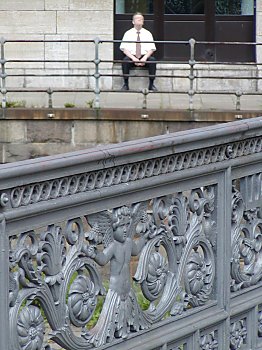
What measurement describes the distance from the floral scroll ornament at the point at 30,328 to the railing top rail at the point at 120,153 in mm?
419

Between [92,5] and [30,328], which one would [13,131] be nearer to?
[92,5]

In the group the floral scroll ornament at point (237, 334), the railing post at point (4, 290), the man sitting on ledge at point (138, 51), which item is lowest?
the floral scroll ornament at point (237, 334)

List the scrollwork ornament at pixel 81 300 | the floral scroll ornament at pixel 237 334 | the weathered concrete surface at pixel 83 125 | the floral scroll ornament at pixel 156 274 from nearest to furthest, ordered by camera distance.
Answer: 1. the scrollwork ornament at pixel 81 300
2. the floral scroll ornament at pixel 156 274
3. the floral scroll ornament at pixel 237 334
4. the weathered concrete surface at pixel 83 125

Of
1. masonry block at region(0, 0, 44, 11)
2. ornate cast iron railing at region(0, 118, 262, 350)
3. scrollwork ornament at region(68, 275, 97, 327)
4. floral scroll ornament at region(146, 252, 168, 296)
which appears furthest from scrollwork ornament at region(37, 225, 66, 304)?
masonry block at region(0, 0, 44, 11)

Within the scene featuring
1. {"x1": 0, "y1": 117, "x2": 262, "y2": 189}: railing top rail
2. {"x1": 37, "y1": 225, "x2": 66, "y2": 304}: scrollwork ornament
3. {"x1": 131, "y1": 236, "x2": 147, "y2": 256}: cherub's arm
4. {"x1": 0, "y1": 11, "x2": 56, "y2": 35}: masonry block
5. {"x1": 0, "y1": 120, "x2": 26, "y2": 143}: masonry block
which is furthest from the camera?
{"x1": 0, "y1": 11, "x2": 56, "y2": 35}: masonry block

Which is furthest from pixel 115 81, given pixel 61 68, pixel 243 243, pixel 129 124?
pixel 243 243

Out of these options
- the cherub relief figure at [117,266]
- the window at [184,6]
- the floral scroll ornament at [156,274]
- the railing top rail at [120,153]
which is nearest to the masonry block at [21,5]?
the window at [184,6]

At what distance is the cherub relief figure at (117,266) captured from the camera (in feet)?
13.3

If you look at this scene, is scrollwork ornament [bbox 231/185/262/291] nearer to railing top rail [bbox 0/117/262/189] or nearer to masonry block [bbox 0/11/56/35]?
railing top rail [bbox 0/117/262/189]

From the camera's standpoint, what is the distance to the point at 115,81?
21.6 m

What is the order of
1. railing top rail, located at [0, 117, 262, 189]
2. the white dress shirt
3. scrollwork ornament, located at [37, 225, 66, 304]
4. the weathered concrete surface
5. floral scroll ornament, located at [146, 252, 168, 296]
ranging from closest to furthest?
railing top rail, located at [0, 117, 262, 189] → scrollwork ornament, located at [37, 225, 66, 304] → floral scroll ornament, located at [146, 252, 168, 296] → the weathered concrete surface → the white dress shirt

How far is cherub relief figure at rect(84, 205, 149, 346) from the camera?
405cm

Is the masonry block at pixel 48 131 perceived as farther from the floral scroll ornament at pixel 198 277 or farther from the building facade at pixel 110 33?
the floral scroll ornament at pixel 198 277

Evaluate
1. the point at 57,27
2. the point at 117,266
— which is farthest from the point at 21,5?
the point at 117,266
